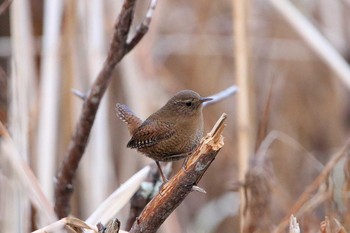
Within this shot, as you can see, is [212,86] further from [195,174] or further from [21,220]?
[195,174]

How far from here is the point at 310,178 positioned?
10.3 ft

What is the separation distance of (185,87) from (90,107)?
1724 mm

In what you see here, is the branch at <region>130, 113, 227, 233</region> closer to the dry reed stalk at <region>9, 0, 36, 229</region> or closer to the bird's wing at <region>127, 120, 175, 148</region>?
the bird's wing at <region>127, 120, 175, 148</region>

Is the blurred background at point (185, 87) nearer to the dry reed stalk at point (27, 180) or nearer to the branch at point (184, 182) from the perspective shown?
the dry reed stalk at point (27, 180)

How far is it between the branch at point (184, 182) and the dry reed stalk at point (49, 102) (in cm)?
89

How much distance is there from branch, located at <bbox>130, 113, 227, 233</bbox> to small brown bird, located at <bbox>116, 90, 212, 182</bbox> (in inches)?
9.8

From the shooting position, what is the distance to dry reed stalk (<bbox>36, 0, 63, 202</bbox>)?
2123 millimetres

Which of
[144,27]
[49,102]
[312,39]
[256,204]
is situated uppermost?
[144,27]

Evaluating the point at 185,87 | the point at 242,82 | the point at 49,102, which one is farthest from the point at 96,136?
the point at 185,87

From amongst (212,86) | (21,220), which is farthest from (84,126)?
(212,86)

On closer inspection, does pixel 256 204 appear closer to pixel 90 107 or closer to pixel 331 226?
pixel 331 226

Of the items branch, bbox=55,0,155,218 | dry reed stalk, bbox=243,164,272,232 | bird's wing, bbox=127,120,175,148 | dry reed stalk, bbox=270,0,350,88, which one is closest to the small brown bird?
bird's wing, bbox=127,120,175,148

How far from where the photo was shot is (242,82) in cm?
220

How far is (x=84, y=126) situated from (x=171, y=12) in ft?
6.58
